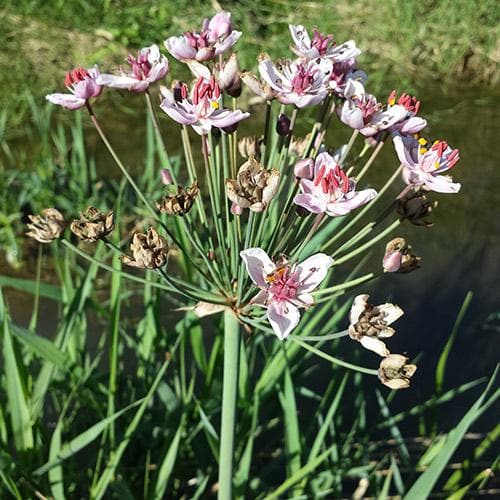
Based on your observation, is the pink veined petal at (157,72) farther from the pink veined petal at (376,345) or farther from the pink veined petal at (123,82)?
the pink veined petal at (376,345)

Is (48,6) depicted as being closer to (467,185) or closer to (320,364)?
(467,185)

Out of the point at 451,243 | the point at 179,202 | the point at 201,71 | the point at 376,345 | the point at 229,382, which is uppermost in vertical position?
the point at 201,71

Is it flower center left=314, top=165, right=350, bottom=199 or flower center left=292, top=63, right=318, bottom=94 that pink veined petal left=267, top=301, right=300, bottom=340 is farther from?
flower center left=292, top=63, right=318, bottom=94

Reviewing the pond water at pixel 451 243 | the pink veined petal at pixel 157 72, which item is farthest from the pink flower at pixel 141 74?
the pond water at pixel 451 243

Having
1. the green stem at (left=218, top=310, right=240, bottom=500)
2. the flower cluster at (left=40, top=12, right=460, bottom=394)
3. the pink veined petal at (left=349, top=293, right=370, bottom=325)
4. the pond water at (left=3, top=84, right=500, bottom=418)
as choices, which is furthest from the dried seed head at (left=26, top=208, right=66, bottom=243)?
the pond water at (left=3, top=84, right=500, bottom=418)

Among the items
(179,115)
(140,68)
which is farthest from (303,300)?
(140,68)

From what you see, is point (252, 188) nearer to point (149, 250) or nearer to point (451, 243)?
point (149, 250)

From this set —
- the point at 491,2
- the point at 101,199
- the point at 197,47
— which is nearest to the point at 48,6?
the point at 101,199
